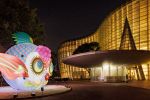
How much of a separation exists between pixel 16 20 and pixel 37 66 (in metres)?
4.15

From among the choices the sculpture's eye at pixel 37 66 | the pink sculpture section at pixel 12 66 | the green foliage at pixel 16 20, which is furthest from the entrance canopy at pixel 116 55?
the pink sculpture section at pixel 12 66

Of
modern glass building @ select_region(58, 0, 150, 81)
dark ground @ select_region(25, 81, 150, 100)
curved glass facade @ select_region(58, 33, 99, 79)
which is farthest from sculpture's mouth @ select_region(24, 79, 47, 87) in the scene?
curved glass facade @ select_region(58, 33, 99, 79)

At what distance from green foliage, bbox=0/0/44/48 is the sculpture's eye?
10.0ft

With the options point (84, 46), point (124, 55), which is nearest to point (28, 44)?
point (124, 55)

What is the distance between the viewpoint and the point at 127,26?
244 ft

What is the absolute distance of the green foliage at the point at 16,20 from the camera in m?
26.4

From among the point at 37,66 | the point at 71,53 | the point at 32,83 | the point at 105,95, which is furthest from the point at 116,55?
the point at 71,53

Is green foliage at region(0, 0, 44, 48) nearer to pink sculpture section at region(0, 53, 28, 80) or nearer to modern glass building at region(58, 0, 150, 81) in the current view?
pink sculpture section at region(0, 53, 28, 80)

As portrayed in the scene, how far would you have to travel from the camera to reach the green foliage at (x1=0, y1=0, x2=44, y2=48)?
26422 millimetres

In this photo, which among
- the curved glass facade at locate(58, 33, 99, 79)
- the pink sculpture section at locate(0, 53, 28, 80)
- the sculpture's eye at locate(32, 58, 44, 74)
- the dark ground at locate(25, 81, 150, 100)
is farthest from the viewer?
the curved glass facade at locate(58, 33, 99, 79)

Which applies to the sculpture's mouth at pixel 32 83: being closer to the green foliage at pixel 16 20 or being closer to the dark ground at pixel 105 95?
the dark ground at pixel 105 95

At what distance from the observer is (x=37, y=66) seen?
2788 centimetres

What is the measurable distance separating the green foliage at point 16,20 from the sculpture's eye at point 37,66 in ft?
10.0

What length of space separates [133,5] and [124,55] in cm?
2972
